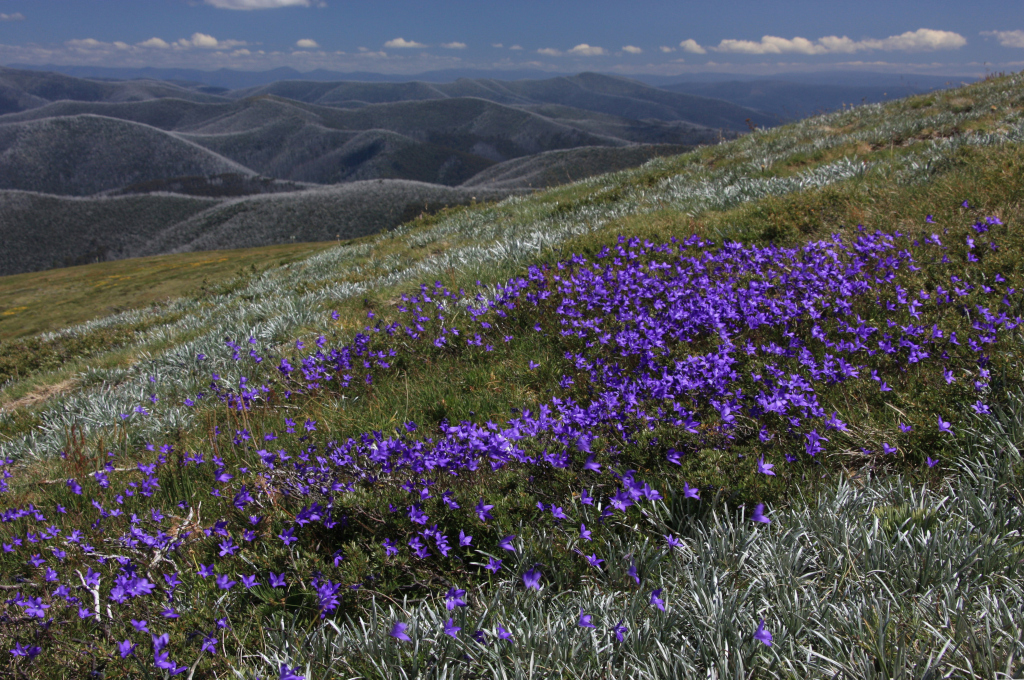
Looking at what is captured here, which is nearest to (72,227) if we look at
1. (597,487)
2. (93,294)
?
(93,294)

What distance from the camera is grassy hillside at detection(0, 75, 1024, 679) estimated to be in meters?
2.37

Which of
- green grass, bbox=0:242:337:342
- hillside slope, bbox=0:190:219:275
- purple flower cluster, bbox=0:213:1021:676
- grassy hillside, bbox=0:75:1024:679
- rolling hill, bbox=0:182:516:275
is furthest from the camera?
hillside slope, bbox=0:190:219:275

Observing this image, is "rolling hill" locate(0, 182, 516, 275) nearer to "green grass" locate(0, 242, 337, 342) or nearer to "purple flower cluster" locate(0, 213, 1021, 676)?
"green grass" locate(0, 242, 337, 342)

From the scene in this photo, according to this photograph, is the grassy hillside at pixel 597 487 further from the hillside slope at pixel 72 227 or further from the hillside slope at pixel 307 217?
the hillside slope at pixel 72 227

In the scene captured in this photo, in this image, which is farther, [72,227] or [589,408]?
[72,227]

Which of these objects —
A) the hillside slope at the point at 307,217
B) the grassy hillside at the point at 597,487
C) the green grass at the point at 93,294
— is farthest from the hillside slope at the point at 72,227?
the grassy hillside at the point at 597,487

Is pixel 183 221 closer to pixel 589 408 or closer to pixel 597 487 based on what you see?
pixel 589 408

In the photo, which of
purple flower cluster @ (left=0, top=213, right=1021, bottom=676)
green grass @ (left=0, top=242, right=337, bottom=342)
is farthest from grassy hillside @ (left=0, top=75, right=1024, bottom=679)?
green grass @ (left=0, top=242, right=337, bottom=342)

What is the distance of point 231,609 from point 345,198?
412 feet

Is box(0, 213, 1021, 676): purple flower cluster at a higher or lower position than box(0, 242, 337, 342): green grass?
higher

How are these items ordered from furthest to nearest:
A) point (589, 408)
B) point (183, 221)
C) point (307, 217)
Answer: point (183, 221) < point (307, 217) < point (589, 408)

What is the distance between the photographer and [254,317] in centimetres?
968

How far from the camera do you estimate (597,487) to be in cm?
330

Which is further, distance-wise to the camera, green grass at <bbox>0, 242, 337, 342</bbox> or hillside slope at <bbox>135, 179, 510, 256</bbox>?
hillside slope at <bbox>135, 179, 510, 256</bbox>
